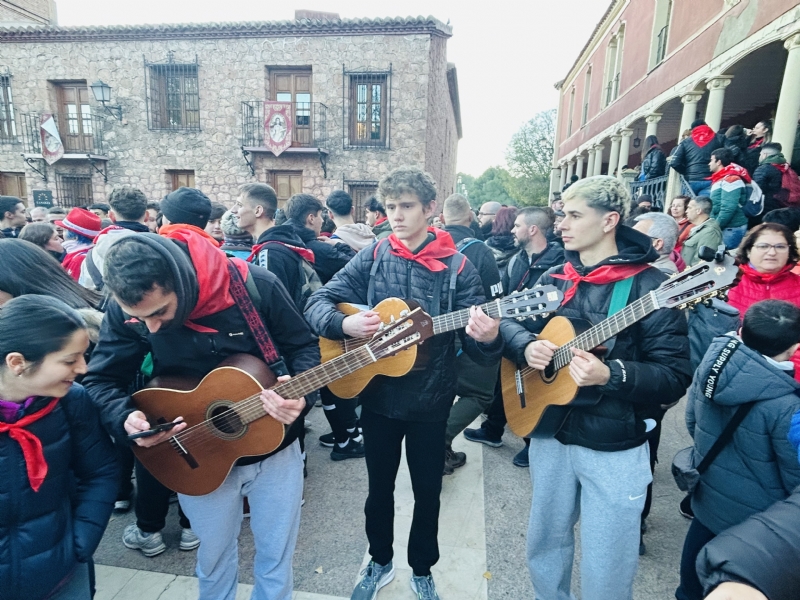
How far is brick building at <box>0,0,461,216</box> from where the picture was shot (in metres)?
13.5

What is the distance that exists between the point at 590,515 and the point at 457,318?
1.05 meters

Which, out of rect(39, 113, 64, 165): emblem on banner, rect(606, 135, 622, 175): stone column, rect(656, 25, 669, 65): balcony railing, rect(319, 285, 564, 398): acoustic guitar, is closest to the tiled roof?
rect(39, 113, 64, 165): emblem on banner

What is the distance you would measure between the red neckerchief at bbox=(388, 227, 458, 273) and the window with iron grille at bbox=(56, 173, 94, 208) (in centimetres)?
1697

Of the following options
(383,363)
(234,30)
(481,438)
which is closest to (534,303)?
(383,363)

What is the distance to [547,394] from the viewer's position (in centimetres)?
205

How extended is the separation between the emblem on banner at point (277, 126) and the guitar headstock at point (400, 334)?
43.2 ft

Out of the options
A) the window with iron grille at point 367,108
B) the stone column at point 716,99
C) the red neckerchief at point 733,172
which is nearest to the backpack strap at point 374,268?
the red neckerchief at point 733,172

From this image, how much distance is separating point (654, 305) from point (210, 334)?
6.03ft

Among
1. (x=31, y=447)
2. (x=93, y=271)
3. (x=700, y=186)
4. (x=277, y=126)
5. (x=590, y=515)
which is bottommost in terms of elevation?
(x=590, y=515)

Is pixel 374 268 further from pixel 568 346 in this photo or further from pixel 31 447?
pixel 31 447

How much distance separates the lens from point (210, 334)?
1.86 m

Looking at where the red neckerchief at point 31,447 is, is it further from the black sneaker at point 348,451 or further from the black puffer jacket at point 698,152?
the black puffer jacket at point 698,152

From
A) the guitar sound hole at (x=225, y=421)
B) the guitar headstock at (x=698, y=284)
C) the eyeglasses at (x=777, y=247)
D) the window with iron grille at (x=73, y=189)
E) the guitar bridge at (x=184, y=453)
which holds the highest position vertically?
the window with iron grille at (x=73, y=189)

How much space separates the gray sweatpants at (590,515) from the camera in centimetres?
184
